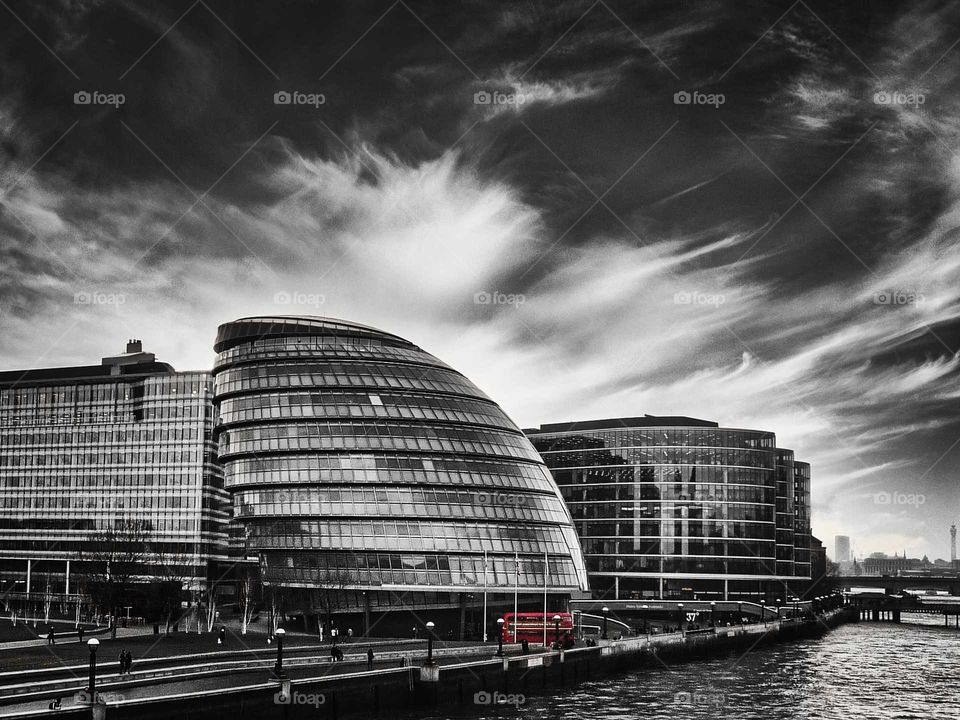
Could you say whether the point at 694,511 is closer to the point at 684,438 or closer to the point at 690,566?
the point at 690,566

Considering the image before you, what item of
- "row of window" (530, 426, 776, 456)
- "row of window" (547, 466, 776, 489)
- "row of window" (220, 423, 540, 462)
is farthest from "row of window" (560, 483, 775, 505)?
"row of window" (220, 423, 540, 462)

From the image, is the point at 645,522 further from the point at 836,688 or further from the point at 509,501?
the point at 836,688

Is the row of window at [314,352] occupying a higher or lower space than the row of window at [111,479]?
higher

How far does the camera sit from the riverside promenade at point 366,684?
147 ft

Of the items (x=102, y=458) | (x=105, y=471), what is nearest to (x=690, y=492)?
(x=105, y=471)

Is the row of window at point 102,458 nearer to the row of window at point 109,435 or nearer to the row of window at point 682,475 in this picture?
the row of window at point 109,435

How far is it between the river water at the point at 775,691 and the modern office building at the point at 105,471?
65.2 meters

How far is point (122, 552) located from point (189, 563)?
54.8ft

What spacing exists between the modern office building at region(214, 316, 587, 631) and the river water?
17.8 metres

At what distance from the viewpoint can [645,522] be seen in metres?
186

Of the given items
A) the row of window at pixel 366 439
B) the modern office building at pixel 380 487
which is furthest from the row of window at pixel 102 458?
the row of window at pixel 366 439

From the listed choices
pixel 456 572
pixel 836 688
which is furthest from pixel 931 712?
pixel 456 572

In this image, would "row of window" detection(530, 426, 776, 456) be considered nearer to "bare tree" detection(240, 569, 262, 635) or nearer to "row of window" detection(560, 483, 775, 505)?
"row of window" detection(560, 483, 775, 505)

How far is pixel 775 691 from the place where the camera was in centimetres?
7781
